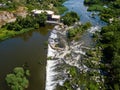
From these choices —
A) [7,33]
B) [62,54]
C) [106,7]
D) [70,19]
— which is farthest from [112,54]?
[106,7]

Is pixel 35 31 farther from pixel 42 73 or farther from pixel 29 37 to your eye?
pixel 42 73

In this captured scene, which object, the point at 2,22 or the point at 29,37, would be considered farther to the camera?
the point at 2,22

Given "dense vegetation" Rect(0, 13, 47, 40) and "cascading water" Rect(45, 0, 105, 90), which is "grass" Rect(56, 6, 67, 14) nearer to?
"cascading water" Rect(45, 0, 105, 90)

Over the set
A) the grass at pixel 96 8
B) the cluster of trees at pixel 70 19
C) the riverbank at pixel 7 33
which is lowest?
the grass at pixel 96 8

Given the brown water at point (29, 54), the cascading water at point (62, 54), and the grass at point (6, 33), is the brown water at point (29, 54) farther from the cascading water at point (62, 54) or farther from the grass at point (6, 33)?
the cascading water at point (62, 54)

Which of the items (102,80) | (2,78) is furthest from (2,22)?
(102,80)

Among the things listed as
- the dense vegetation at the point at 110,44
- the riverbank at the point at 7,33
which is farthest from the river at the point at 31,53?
the dense vegetation at the point at 110,44
